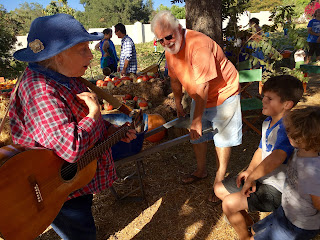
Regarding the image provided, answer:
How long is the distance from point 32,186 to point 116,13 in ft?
192

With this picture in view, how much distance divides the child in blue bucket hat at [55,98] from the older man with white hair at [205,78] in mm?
1051

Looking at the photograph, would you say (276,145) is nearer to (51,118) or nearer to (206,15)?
(51,118)

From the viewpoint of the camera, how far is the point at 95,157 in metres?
1.88

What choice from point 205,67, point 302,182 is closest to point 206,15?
point 205,67

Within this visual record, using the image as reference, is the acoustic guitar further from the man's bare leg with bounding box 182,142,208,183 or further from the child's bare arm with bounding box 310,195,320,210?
the man's bare leg with bounding box 182,142,208,183

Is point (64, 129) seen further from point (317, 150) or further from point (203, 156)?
point (203, 156)

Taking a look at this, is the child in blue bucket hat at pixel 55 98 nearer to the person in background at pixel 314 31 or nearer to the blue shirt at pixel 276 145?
the blue shirt at pixel 276 145

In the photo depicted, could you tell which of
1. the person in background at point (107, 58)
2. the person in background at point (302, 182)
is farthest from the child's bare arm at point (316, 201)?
the person in background at point (107, 58)

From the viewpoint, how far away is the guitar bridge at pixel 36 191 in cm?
154

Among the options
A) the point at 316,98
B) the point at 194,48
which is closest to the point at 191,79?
the point at 194,48

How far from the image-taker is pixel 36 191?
1.57 meters

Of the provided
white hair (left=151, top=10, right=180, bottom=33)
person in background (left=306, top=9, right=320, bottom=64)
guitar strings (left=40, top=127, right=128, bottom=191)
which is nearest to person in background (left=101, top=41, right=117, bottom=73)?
white hair (left=151, top=10, right=180, bottom=33)

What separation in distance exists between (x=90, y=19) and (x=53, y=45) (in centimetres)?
6285

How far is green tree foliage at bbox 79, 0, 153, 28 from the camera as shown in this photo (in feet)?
177
